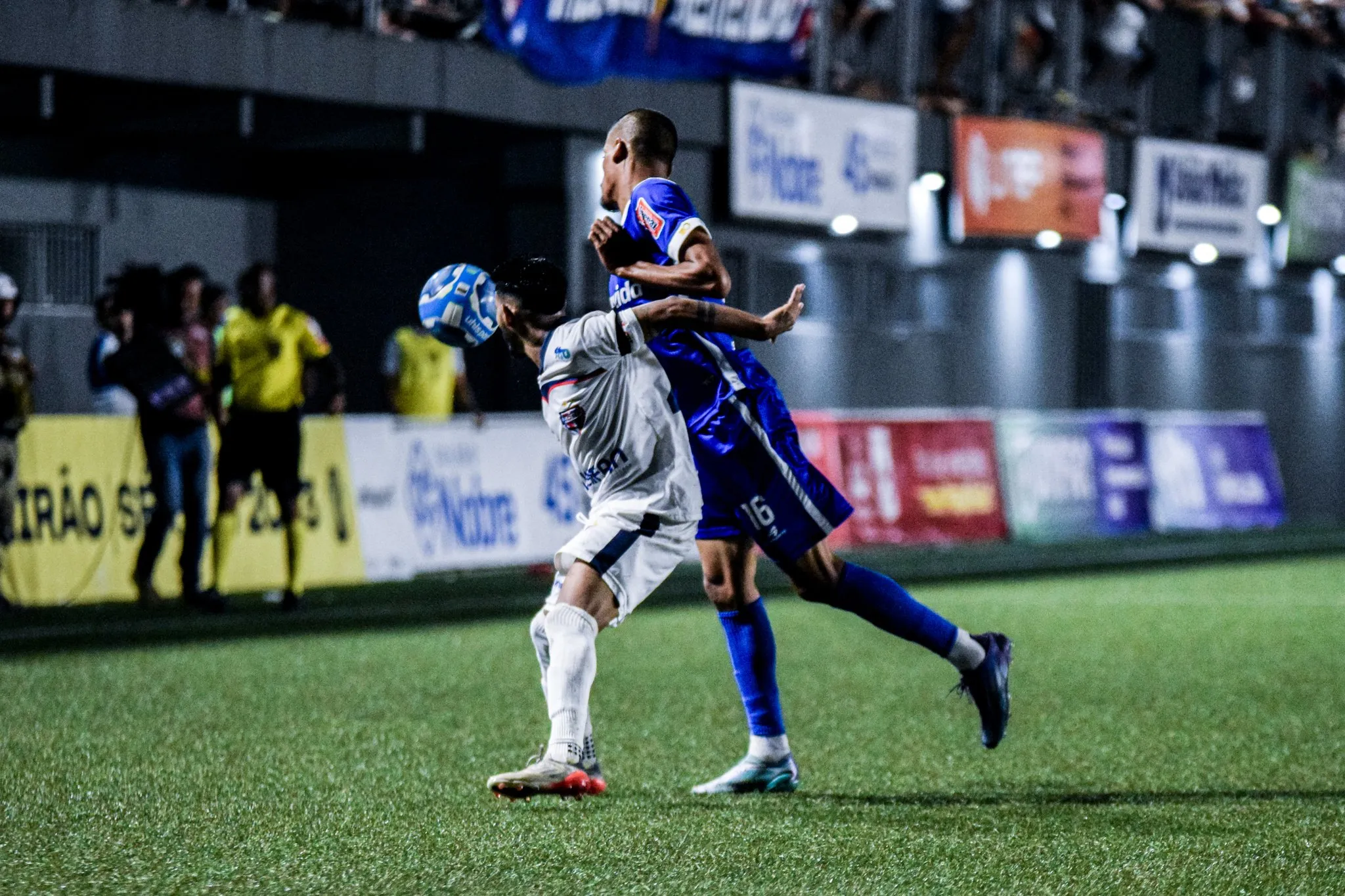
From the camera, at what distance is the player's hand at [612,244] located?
18.8ft

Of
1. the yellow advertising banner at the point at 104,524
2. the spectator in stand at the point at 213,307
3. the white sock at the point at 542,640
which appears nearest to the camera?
the white sock at the point at 542,640

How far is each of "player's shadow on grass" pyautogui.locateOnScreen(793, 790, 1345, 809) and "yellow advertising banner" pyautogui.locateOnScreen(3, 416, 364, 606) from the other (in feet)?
24.8

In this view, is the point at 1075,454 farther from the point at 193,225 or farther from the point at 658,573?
the point at 658,573

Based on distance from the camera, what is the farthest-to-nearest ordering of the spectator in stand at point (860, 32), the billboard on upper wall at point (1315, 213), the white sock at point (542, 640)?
1. the billboard on upper wall at point (1315, 213)
2. the spectator in stand at point (860, 32)
3. the white sock at point (542, 640)

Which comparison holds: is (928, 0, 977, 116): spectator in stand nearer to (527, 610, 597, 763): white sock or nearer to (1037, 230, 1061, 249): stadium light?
(1037, 230, 1061, 249): stadium light

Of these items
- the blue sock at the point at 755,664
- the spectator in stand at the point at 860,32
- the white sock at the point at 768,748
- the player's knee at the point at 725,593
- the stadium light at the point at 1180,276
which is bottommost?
the white sock at the point at 768,748

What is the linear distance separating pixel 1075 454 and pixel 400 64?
8049mm

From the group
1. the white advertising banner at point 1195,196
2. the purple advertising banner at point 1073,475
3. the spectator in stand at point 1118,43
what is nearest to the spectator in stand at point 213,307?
the purple advertising banner at point 1073,475

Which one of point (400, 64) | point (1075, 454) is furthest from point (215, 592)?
point (1075, 454)

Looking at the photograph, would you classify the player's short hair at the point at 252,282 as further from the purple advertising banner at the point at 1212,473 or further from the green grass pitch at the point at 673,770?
the purple advertising banner at the point at 1212,473

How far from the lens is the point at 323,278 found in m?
21.3

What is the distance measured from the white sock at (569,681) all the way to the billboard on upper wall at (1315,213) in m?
22.6

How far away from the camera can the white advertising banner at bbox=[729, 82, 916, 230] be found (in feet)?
65.3

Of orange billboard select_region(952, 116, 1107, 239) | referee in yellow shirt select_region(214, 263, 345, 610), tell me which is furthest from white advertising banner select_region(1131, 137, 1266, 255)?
referee in yellow shirt select_region(214, 263, 345, 610)
